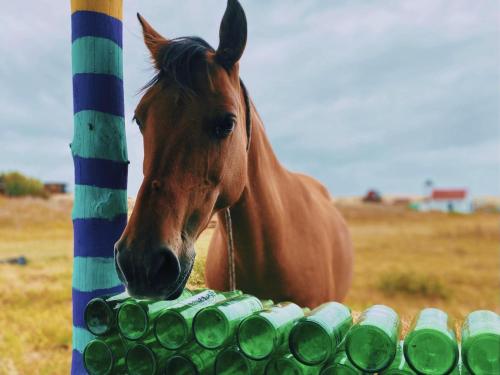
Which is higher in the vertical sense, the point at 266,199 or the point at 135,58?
the point at 135,58

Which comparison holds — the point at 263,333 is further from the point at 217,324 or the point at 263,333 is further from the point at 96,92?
the point at 96,92

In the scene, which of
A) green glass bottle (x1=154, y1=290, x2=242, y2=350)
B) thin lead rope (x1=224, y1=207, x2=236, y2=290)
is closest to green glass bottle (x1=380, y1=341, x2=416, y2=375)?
green glass bottle (x1=154, y1=290, x2=242, y2=350)

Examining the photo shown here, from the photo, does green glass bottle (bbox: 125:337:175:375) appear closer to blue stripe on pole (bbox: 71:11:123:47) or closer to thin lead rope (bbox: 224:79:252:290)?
thin lead rope (bbox: 224:79:252:290)

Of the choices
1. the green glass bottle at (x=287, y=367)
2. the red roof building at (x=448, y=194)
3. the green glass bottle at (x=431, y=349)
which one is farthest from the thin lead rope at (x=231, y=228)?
the red roof building at (x=448, y=194)

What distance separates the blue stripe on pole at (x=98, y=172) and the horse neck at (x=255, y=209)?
0.48 metres

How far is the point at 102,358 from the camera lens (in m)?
1.29

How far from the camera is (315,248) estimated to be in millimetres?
2010

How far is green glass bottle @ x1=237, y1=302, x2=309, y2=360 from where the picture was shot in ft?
3.55

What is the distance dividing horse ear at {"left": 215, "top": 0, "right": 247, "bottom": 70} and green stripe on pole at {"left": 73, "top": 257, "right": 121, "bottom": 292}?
923mm

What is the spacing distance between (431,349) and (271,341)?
16.8 inches

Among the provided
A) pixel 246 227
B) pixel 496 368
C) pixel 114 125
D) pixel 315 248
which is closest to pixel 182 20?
pixel 114 125

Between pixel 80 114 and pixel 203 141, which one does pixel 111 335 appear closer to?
pixel 203 141

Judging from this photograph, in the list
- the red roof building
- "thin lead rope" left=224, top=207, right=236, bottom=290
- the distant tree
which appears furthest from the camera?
the red roof building

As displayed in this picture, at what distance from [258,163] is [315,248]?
0.62 m
